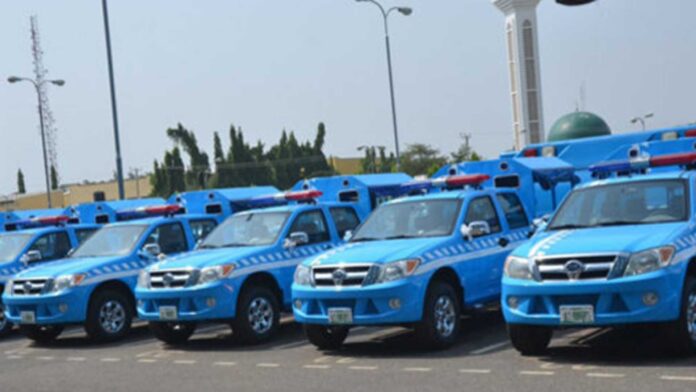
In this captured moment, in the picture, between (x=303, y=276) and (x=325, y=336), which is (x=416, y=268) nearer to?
(x=303, y=276)

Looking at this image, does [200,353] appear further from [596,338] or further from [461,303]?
[596,338]

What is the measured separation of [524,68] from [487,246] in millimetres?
61628

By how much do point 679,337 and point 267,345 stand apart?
18.0 feet

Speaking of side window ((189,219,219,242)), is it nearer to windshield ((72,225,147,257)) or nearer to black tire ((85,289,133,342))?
windshield ((72,225,147,257))

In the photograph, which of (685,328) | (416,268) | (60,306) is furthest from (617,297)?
(60,306)

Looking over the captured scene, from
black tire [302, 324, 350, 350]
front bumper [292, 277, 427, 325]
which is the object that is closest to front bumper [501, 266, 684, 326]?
front bumper [292, 277, 427, 325]

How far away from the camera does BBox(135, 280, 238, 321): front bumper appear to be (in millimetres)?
12289

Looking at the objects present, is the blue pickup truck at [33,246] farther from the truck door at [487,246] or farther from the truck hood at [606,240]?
the truck hood at [606,240]

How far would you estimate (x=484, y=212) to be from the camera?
12125 mm

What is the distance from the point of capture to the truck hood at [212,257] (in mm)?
12555

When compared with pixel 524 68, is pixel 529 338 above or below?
below

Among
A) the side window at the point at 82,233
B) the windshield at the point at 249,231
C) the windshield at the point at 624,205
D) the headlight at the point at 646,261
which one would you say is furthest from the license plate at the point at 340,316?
the side window at the point at 82,233

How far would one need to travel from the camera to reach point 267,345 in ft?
41.2

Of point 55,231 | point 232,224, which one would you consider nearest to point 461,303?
point 232,224
